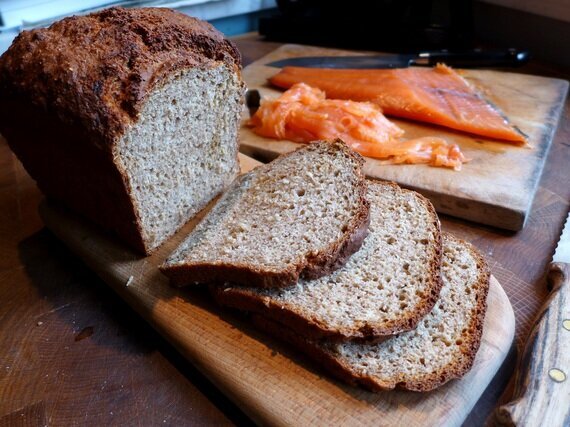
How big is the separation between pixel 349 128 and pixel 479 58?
1607mm

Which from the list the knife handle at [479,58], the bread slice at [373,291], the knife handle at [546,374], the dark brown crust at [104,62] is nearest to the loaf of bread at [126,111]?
the dark brown crust at [104,62]

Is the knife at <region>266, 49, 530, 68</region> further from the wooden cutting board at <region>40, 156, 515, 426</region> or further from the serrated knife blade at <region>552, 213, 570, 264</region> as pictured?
the wooden cutting board at <region>40, 156, 515, 426</region>

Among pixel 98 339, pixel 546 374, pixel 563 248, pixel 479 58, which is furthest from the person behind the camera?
pixel 479 58

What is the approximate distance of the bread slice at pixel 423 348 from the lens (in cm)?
165

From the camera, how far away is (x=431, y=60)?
13.2ft

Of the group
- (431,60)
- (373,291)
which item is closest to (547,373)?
(373,291)

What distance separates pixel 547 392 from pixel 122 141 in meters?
1.85

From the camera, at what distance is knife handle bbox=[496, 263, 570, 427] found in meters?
1.48

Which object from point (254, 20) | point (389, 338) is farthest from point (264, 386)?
point (254, 20)

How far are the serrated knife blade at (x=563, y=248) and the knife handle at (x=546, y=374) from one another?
1.11 feet

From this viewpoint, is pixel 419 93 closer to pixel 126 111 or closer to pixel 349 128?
pixel 349 128

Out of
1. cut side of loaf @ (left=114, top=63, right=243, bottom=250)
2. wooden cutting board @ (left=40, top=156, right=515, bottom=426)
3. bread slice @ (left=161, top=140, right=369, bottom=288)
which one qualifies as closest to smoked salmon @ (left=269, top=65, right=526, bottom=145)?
bread slice @ (left=161, top=140, right=369, bottom=288)

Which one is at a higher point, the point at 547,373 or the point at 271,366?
the point at 547,373

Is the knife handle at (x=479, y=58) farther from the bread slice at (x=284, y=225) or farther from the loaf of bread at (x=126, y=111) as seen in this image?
the loaf of bread at (x=126, y=111)
